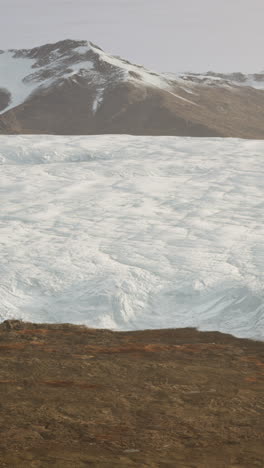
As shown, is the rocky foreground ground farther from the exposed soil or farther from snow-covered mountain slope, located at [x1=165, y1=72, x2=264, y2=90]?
snow-covered mountain slope, located at [x1=165, y1=72, x2=264, y2=90]

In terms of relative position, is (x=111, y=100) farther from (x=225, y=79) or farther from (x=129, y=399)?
(x=129, y=399)

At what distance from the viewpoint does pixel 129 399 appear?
7.04 metres

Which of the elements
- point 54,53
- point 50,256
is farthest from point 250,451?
point 54,53

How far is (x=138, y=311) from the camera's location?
1111 cm

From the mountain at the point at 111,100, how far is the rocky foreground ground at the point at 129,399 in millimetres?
82846

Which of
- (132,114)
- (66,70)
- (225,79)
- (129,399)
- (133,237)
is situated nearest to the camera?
(129,399)

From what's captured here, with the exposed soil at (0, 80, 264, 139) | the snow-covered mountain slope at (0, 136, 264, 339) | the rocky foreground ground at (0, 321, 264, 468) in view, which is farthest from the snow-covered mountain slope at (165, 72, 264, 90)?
the rocky foreground ground at (0, 321, 264, 468)

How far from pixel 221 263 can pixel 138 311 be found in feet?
7.56

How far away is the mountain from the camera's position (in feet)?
324

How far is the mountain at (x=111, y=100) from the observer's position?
3893 inches

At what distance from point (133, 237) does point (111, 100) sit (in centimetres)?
10265

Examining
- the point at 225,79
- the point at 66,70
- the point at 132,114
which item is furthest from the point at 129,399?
the point at 225,79

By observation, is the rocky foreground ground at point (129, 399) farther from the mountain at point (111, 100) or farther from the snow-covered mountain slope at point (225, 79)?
the snow-covered mountain slope at point (225, 79)

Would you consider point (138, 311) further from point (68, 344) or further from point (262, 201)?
point (262, 201)
